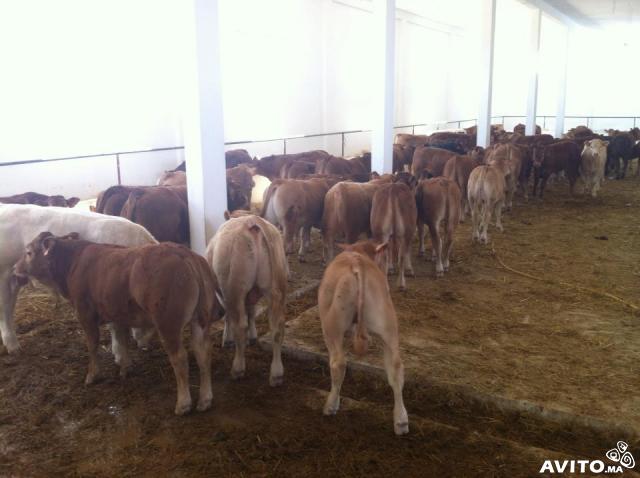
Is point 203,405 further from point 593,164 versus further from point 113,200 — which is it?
point 593,164

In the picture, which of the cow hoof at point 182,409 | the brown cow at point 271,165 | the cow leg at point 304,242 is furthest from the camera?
the brown cow at point 271,165

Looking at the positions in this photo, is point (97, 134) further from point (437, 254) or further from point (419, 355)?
point (419, 355)

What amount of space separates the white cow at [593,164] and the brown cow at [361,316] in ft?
43.6

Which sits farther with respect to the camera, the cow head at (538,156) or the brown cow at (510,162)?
the cow head at (538,156)

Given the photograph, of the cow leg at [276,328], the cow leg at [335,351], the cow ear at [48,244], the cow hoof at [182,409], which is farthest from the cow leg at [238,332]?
the cow ear at [48,244]

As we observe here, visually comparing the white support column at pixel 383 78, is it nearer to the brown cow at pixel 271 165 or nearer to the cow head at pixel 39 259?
the brown cow at pixel 271 165

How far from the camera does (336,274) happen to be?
13.8ft

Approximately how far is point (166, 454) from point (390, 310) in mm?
1836

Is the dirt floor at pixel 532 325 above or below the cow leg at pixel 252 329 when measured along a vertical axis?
below

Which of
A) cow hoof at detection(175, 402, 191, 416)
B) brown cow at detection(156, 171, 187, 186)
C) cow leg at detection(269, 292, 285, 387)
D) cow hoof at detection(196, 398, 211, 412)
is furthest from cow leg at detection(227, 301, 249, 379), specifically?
brown cow at detection(156, 171, 187, 186)

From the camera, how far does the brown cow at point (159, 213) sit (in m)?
7.26

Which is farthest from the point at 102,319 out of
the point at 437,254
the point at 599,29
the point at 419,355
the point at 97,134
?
the point at 599,29

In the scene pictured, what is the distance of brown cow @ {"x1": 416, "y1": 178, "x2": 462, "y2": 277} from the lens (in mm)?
8375

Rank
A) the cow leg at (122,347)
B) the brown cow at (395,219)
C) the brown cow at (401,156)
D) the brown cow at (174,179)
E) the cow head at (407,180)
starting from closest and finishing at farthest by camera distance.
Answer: the cow leg at (122,347), the brown cow at (395,219), the cow head at (407,180), the brown cow at (174,179), the brown cow at (401,156)
